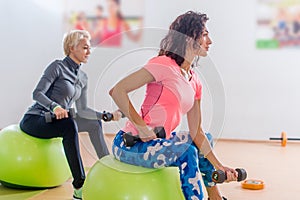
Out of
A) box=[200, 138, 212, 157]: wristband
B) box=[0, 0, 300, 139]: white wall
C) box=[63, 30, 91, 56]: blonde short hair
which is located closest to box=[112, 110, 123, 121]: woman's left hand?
box=[200, 138, 212, 157]: wristband

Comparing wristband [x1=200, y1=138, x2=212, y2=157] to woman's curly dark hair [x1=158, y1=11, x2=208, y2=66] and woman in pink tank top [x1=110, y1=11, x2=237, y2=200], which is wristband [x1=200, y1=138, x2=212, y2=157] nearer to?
woman in pink tank top [x1=110, y1=11, x2=237, y2=200]

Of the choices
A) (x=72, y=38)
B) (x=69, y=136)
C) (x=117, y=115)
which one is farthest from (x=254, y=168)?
(x=117, y=115)

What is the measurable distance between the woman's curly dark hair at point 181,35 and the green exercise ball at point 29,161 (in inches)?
41.8

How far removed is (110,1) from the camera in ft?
15.3

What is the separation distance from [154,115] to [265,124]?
9.49 feet

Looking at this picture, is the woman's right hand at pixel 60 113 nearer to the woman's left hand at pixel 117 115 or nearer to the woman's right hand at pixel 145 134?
the woman's left hand at pixel 117 115

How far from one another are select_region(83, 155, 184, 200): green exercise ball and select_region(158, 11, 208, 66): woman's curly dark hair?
0.44 metres

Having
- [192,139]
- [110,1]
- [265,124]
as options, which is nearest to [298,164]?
[265,124]

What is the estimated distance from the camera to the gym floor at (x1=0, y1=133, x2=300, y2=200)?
8.37ft

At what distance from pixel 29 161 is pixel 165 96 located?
1084 mm

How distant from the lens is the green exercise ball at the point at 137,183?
190cm

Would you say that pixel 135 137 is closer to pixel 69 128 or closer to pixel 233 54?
pixel 69 128

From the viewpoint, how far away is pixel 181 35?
5.98 feet

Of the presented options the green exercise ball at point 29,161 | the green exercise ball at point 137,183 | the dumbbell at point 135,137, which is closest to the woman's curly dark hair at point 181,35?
the dumbbell at point 135,137
